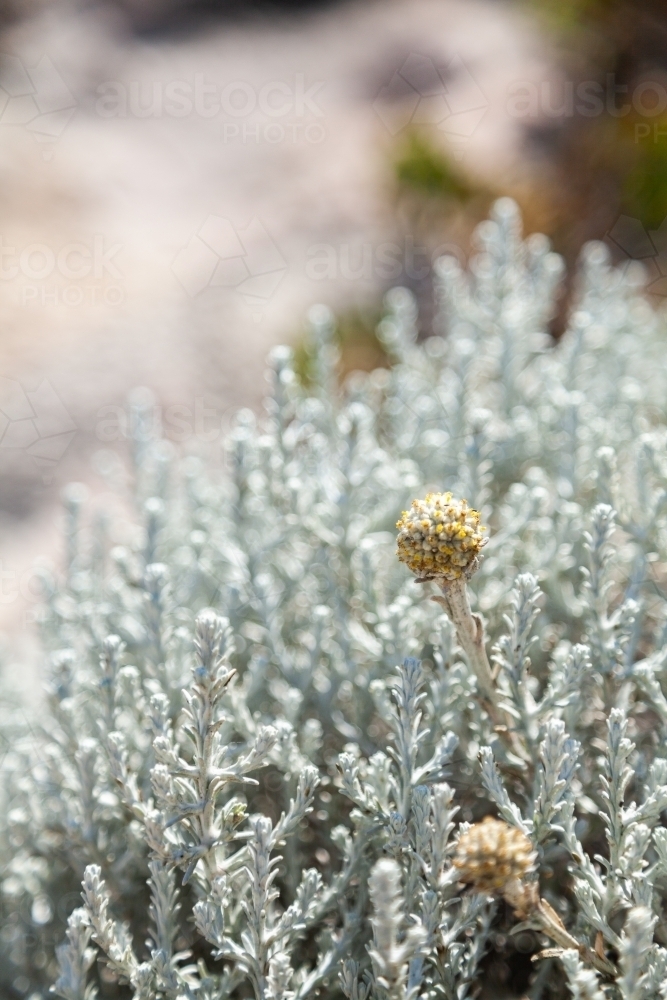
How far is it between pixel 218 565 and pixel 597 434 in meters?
0.97

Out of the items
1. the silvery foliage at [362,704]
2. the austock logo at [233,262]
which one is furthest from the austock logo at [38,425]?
the silvery foliage at [362,704]

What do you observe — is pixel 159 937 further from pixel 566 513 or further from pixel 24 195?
pixel 24 195

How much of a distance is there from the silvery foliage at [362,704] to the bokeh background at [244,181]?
0.63 meters

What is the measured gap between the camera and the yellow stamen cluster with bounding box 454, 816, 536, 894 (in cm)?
104

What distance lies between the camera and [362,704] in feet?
5.90

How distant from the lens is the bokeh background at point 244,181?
421 cm

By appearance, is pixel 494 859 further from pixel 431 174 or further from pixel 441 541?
pixel 431 174

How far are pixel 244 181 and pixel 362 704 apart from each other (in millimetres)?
5725

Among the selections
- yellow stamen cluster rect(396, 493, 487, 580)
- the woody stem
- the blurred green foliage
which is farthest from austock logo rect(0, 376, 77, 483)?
yellow stamen cluster rect(396, 493, 487, 580)

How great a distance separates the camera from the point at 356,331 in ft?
13.7

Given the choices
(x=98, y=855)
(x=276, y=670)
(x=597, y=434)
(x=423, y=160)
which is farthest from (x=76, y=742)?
(x=423, y=160)

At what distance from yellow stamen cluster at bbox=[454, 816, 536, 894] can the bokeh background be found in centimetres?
156

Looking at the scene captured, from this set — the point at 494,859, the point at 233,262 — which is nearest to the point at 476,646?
the point at 494,859

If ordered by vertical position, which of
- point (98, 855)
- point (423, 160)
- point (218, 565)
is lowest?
point (98, 855)
